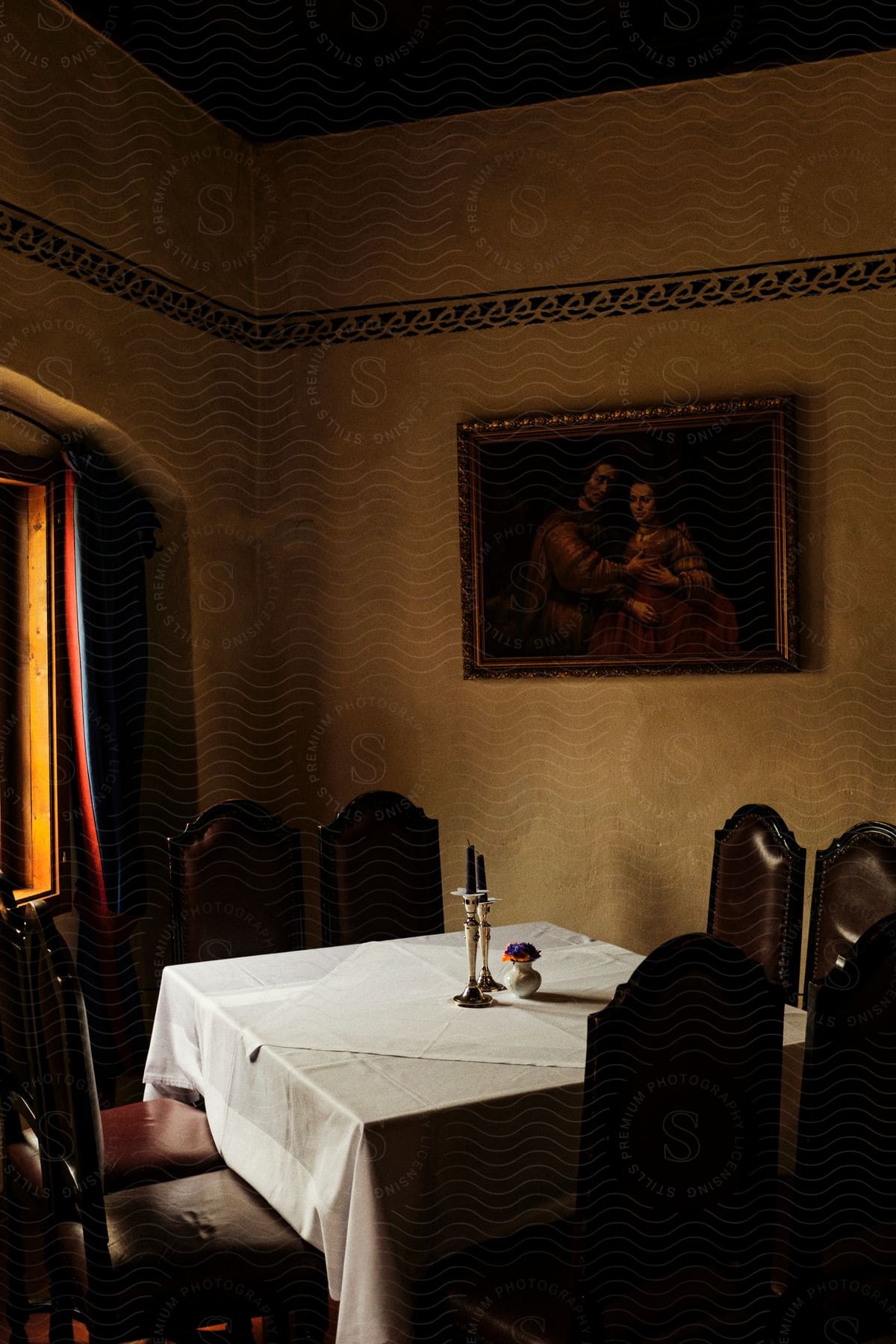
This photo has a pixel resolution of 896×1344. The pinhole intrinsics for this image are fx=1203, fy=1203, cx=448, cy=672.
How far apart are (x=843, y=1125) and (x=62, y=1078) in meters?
1.17

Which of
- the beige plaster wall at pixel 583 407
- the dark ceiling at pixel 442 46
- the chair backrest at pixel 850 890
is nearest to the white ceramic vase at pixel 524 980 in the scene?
the chair backrest at pixel 850 890

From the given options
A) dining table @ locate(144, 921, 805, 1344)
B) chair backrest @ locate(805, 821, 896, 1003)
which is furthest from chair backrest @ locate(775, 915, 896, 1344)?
chair backrest @ locate(805, 821, 896, 1003)

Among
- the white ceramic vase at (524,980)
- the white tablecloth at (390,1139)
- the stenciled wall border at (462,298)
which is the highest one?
the stenciled wall border at (462,298)

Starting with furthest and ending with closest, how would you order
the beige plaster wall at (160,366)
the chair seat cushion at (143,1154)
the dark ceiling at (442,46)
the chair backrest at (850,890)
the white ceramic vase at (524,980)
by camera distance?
the dark ceiling at (442,46) → the beige plaster wall at (160,366) → the chair backrest at (850,890) → the white ceramic vase at (524,980) → the chair seat cushion at (143,1154)

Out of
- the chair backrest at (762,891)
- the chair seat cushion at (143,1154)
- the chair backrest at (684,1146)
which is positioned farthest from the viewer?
the chair backrest at (762,891)

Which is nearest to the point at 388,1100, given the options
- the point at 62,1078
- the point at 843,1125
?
the point at 62,1078

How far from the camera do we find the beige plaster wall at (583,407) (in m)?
3.62

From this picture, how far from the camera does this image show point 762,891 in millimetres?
3004

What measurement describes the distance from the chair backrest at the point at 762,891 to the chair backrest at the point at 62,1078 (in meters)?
1.55

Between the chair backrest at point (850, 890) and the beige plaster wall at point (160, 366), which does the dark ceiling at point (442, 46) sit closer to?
the beige plaster wall at point (160, 366)

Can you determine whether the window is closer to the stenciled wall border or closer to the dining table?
the stenciled wall border

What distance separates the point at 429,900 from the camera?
3.33 m

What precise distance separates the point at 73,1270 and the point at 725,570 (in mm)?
2635

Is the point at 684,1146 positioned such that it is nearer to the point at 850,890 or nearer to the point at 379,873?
the point at 850,890
